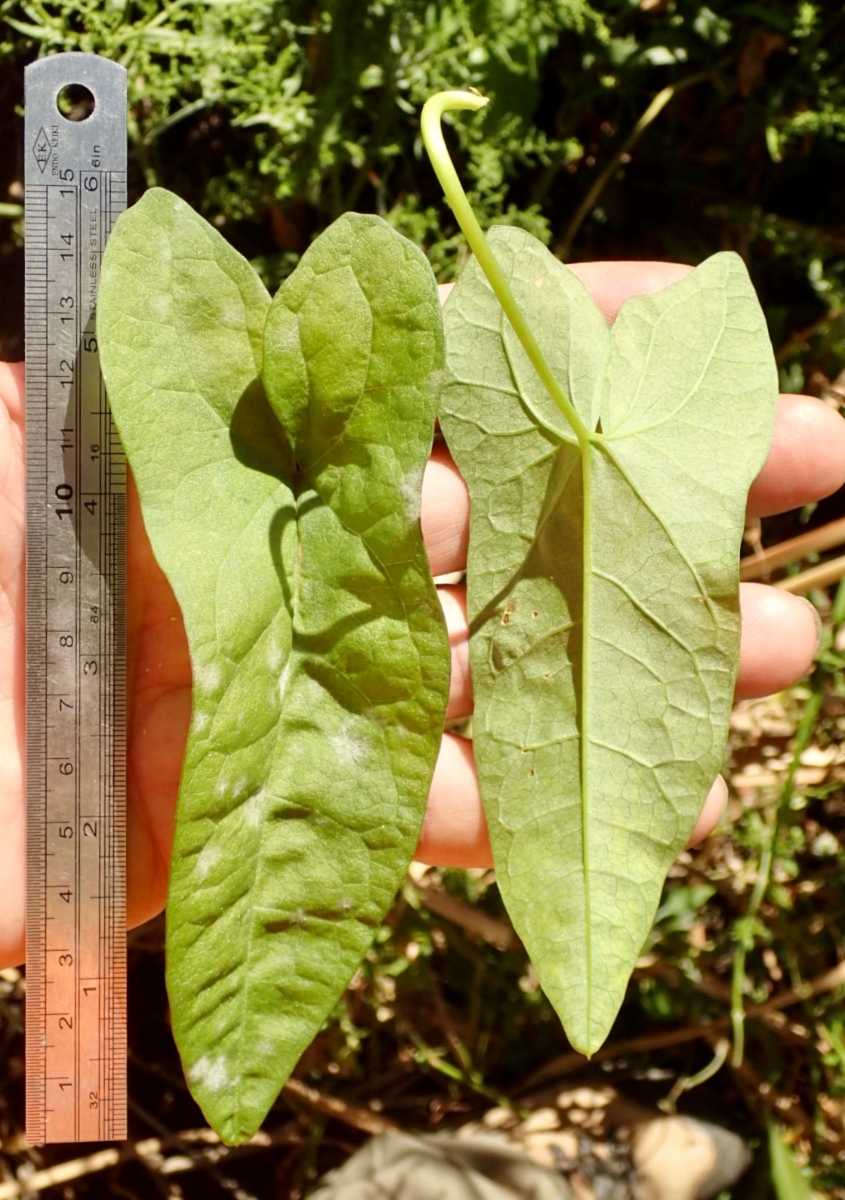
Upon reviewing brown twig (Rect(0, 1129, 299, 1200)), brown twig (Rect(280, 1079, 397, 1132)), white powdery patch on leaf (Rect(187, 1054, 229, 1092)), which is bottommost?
brown twig (Rect(0, 1129, 299, 1200))

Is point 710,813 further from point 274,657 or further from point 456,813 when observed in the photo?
point 274,657

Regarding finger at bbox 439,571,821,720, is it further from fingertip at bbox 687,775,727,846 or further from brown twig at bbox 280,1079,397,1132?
brown twig at bbox 280,1079,397,1132

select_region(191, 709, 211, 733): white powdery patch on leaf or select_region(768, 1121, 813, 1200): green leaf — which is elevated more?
select_region(191, 709, 211, 733): white powdery patch on leaf

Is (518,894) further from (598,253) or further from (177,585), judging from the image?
(598,253)

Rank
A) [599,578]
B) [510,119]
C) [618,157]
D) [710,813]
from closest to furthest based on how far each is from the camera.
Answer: [599,578], [710,813], [510,119], [618,157]

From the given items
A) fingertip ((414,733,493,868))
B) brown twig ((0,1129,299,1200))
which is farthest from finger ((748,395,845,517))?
brown twig ((0,1129,299,1200))

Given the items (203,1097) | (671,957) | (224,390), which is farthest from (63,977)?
(671,957)

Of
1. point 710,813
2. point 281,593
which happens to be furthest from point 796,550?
point 281,593
